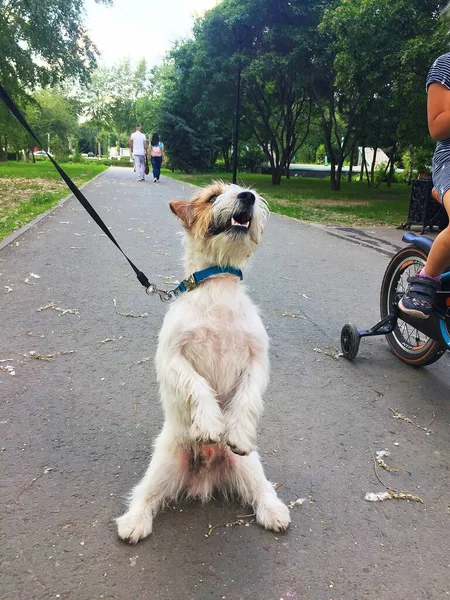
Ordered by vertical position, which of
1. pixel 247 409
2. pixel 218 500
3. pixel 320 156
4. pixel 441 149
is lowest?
pixel 218 500

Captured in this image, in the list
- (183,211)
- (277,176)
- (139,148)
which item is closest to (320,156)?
(277,176)

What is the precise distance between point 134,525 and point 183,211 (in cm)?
166

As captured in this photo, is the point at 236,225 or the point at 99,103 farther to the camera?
the point at 99,103

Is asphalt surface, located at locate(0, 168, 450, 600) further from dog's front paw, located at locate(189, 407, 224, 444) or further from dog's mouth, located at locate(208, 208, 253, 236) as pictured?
dog's mouth, located at locate(208, 208, 253, 236)

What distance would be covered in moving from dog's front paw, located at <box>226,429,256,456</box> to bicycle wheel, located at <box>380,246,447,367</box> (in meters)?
2.41

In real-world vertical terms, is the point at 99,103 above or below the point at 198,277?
above

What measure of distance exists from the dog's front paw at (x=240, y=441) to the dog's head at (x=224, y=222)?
92 cm

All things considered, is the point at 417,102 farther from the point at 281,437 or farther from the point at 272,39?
the point at 281,437

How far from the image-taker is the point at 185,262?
2.85 metres

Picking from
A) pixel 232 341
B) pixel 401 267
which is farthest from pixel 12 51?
pixel 232 341

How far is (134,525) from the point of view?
2320 millimetres

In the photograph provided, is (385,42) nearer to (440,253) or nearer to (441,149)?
(441,149)

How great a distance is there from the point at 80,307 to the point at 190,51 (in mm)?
30075

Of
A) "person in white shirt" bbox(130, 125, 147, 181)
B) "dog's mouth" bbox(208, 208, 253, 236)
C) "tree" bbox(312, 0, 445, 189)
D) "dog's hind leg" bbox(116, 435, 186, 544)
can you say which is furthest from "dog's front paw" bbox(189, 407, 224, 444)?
"person in white shirt" bbox(130, 125, 147, 181)
